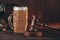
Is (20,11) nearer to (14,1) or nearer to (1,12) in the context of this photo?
(1,12)

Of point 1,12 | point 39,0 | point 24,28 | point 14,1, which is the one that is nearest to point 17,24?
point 24,28

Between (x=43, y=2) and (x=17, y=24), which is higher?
(x=43, y=2)

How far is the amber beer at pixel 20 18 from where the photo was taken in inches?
39.4

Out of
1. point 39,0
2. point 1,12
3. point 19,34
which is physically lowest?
point 19,34

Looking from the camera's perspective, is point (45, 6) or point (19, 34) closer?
point (19, 34)

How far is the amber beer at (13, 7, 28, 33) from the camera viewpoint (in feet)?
3.28

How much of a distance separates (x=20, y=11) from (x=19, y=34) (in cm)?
13

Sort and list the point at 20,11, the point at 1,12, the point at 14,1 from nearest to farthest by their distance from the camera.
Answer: the point at 20,11
the point at 1,12
the point at 14,1

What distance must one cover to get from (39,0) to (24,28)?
5.29 feet

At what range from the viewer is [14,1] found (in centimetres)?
245

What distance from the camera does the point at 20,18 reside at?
1.03 meters

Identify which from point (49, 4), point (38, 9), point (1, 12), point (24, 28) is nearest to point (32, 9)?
point (38, 9)

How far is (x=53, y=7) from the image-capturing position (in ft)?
8.65

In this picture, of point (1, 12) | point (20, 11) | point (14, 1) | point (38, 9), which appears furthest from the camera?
point (38, 9)
